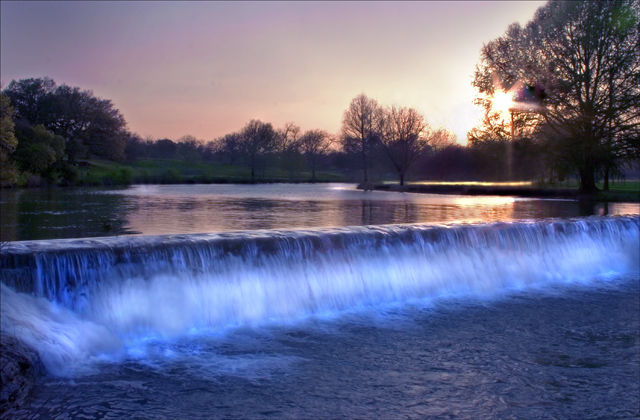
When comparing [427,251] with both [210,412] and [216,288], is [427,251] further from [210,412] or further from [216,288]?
[210,412]

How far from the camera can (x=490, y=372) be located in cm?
555

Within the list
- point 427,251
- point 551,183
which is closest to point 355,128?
point 551,183

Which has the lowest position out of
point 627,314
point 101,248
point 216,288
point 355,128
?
Result: point 627,314

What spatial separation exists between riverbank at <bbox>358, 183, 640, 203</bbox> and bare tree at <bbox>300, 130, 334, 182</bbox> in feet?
146

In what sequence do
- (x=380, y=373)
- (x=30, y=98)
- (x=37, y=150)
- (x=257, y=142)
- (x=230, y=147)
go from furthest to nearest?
1. (x=230, y=147)
2. (x=257, y=142)
3. (x=30, y=98)
4. (x=37, y=150)
5. (x=380, y=373)

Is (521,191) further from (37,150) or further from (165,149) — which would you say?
(165,149)

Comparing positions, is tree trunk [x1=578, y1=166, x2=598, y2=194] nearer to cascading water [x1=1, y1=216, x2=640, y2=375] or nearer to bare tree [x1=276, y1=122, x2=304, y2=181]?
cascading water [x1=1, y1=216, x2=640, y2=375]

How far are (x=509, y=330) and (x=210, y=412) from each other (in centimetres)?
438

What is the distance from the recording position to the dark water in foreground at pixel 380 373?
4637 millimetres

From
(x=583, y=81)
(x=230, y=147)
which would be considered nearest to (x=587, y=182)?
(x=583, y=81)

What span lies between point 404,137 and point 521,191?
79.1 ft

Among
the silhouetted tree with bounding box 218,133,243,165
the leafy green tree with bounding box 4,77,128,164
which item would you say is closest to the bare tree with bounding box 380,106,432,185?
the leafy green tree with bounding box 4,77,128,164

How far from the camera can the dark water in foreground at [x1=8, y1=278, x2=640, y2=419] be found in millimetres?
4637

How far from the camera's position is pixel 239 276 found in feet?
25.9
